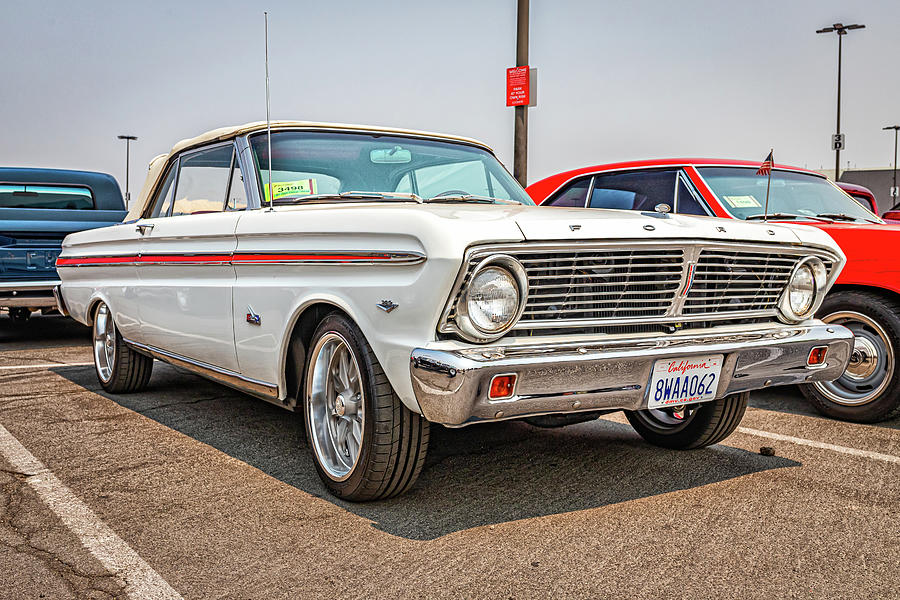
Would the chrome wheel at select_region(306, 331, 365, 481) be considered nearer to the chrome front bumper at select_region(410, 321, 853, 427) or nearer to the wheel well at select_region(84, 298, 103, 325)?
the chrome front bumper at select_region(410, 321, 853, 427)

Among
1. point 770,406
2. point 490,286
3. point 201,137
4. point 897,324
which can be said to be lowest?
point 770,406

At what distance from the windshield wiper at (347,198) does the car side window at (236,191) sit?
297mm

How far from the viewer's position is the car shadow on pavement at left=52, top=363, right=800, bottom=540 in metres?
3.28

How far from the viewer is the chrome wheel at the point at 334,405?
10.9ft

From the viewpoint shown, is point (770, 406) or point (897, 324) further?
point (770, 406)

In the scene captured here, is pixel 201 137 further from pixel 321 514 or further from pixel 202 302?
pixel 321 514

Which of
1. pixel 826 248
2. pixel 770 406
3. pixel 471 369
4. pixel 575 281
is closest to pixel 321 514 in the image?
pixel 471 369

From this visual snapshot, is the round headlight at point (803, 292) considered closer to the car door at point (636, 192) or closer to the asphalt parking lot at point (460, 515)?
the asphalt parking lot at point (460, 515)

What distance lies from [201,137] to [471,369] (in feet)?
9.48

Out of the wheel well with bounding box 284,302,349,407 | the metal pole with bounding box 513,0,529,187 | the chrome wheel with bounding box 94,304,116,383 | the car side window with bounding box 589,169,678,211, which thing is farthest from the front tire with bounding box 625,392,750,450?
the metal pole with bounding box 513,0,529,187

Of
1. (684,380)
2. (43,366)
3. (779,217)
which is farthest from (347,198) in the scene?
(43,366)

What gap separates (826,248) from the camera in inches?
145

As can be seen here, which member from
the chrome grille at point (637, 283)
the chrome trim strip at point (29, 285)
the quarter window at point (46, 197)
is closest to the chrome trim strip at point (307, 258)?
the chrome grille at point (637, 283)

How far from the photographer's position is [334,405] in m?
3.45
